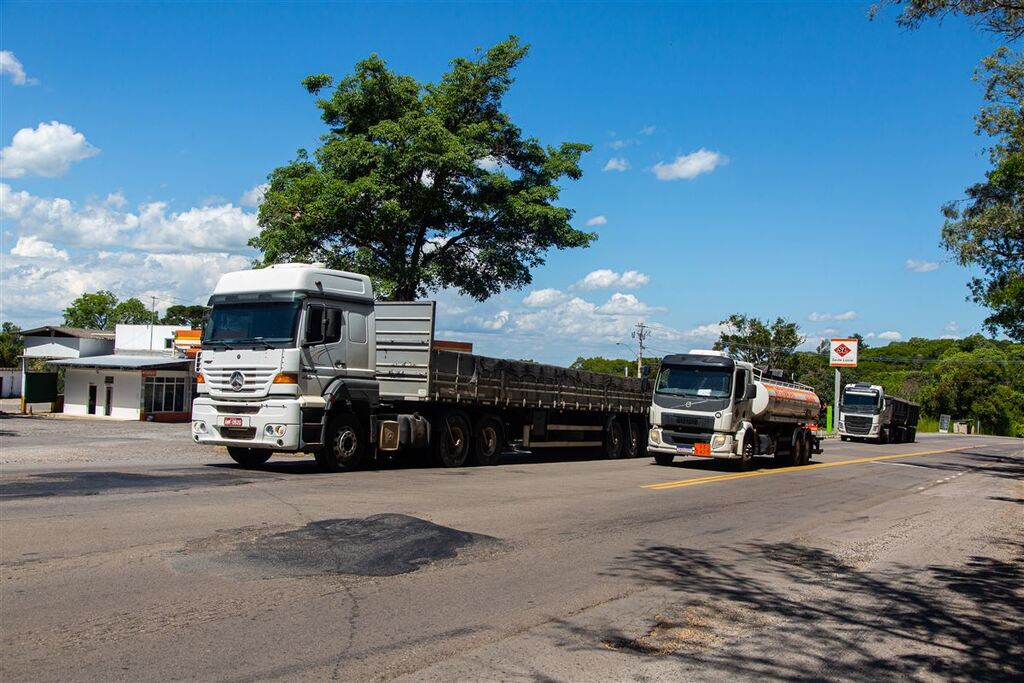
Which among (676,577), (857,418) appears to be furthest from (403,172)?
(857,418)

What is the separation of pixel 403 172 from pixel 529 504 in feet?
51.5

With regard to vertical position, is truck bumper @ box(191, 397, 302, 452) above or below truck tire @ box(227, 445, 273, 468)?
above

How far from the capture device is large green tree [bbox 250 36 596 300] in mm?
25891

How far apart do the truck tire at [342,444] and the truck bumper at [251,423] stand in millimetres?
897

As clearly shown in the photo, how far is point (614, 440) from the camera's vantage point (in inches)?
1006

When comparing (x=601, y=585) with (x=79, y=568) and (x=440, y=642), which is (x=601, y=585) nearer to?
(x=440, y=642)

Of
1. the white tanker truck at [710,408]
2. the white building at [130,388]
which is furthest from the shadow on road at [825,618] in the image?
the white building at [130,388]

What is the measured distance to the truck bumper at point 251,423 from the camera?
48.0 ft

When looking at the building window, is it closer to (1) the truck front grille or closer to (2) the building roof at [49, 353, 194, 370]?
(2) the building roof at [49, 353, 194, 370]

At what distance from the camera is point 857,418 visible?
53.2m

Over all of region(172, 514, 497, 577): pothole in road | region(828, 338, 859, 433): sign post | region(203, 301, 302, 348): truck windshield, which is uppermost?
region(828, 338, 859, 433): sign post

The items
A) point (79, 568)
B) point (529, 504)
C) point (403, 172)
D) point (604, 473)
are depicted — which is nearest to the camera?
point (79, 568)

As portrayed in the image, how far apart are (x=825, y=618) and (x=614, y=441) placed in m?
18.2

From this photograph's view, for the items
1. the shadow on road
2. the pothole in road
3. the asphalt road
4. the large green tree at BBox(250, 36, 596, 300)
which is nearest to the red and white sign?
the large green tree at BBox(250, 36, 596, 300)
